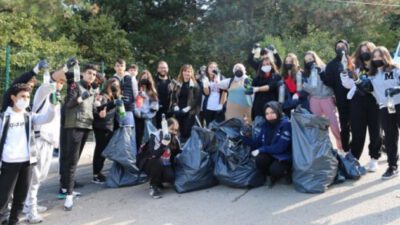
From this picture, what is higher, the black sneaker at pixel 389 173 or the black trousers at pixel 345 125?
the black trousers at pixel 345 125

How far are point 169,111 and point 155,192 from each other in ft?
5.53

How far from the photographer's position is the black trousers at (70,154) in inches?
196

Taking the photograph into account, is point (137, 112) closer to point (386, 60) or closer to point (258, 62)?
point (258, 62)

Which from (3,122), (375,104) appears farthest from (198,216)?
(375,104)

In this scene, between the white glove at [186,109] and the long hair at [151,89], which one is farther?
the white glove at [186,109]

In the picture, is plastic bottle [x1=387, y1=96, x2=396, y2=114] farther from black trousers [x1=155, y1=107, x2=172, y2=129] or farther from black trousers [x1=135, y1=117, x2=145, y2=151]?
black trousers [x1=135, y1=117, x2=145, y2=151]

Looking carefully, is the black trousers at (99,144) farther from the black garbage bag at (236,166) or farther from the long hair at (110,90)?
the black garbage bag at (236,166)

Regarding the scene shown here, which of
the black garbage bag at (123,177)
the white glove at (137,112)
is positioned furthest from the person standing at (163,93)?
the black garbage bag at (123,177)

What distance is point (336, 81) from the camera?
581 centimetres

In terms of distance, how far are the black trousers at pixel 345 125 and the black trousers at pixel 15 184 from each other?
12.9 feet

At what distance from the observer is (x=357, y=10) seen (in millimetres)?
16828

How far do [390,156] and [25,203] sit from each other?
4.20m

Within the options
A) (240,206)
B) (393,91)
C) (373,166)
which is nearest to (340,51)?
(393,91)

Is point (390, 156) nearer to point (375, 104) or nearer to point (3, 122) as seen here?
point (375, 104)
